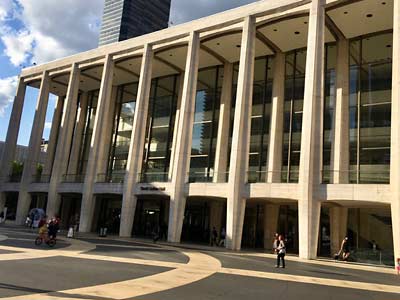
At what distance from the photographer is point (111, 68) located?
1578 inches

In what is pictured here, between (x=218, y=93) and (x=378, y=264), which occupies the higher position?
(x=218, y=93)

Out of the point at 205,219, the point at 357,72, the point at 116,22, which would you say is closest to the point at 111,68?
the point at 205,219

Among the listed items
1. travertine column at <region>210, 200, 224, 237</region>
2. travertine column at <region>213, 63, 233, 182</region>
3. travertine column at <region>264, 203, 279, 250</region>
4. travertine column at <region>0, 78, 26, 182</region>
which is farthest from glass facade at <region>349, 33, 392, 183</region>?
travertine column at <region>0, 78, 26, 182</region>

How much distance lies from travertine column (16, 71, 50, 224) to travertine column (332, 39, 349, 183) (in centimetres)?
3181

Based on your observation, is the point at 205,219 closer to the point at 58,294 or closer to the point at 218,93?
the point at 218,93

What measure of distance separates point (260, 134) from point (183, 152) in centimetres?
730

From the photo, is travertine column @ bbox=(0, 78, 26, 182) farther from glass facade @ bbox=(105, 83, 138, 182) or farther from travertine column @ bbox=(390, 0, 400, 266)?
travertine column @ bbox=(390, 0, 400, 266)

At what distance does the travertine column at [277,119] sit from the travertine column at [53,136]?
27929mm

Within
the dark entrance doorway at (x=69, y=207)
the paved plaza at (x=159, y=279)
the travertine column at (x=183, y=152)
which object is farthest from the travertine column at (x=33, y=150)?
the paved plaza at (x=159, y=279)

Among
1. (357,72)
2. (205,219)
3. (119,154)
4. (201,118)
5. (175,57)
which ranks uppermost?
(175,57)

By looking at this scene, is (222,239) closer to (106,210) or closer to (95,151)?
(95,151)

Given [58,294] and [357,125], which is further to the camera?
[357,125]

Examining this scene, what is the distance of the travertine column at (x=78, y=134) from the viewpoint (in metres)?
47.0

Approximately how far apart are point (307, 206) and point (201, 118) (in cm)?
1693
